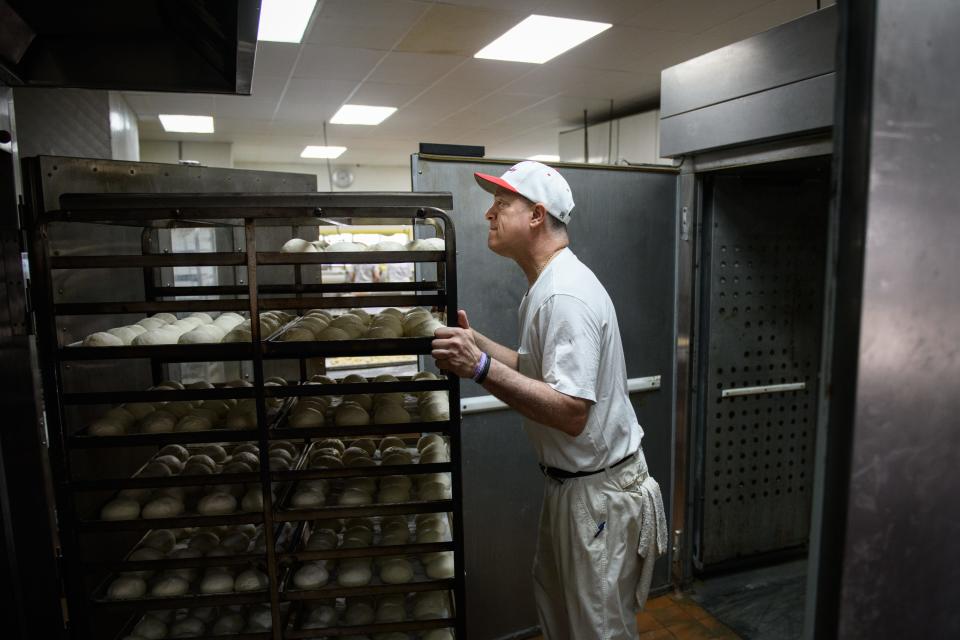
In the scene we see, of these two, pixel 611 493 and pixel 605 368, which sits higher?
pixel 605 368

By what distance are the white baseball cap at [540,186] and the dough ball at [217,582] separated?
1.36 metres

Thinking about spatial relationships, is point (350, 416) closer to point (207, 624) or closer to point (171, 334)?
point (171, 334)

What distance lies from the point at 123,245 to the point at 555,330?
5.13 feet

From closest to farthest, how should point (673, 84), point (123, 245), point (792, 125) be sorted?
point (792, 125) < point (123, 245) < point (673, 84)

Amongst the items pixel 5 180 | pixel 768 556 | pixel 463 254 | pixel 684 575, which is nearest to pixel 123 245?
pixel 5 180

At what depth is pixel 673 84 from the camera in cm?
237

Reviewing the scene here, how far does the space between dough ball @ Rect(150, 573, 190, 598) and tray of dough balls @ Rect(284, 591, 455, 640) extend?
0.31 m

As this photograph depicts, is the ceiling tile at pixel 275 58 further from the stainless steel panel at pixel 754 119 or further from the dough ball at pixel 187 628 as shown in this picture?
the dough ball at pixel 187 628

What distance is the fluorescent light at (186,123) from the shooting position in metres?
6.84

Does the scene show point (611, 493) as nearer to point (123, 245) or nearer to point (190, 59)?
point (190, 59)

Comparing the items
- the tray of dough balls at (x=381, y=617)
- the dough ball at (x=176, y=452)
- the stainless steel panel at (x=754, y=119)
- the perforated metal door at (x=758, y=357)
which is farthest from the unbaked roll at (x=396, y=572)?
the stainless steel panel at (x=754, y=119)

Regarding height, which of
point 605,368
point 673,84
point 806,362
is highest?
point 673,84

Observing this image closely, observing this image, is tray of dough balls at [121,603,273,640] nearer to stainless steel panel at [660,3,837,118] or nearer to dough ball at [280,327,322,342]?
dough ball at [280,327,322,342]

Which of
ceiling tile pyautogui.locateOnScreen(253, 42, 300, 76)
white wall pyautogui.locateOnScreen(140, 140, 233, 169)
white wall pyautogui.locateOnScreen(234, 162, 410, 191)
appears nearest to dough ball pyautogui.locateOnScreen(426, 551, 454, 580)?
ceiling tile pyautogui.locateOnScreen(253, 42, 300, 76)
